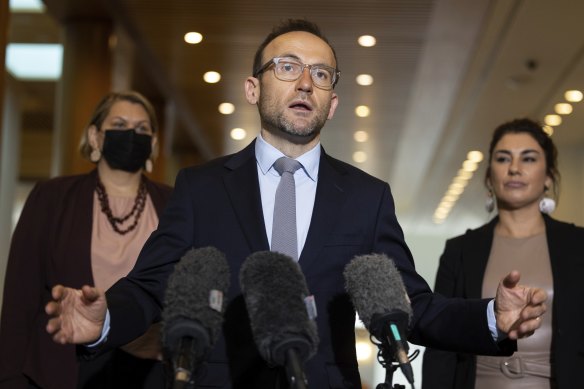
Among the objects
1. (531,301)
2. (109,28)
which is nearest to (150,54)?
(109,28)

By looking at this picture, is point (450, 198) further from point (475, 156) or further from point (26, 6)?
point (26, 6)

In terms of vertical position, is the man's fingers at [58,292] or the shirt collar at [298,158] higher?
the shirt collar at [298,158]

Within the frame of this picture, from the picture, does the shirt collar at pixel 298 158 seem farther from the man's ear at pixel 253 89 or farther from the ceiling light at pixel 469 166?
the ceiling light at pixel 469 166

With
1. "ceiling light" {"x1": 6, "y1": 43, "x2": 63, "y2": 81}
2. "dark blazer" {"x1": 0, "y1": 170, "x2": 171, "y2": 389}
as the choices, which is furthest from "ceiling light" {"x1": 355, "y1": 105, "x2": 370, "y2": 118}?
"dark blazer" {"x1": 0, "y1": 170, "x2": 171, "y2": 389}

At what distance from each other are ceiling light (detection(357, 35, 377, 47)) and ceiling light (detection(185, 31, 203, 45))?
1.62 m

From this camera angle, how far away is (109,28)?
9.84 meters

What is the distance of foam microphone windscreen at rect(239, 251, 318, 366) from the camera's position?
2004mm

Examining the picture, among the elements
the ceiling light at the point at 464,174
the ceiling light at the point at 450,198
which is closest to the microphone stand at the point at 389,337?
the ceiling light at the point at 464,174

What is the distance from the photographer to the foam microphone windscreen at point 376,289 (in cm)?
222

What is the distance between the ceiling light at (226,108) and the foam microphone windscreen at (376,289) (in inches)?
426

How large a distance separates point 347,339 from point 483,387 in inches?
71.5

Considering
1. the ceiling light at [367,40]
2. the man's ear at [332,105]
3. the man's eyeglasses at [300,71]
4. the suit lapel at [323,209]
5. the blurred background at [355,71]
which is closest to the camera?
the suit lapel at [323,209]

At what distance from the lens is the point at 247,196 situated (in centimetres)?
282

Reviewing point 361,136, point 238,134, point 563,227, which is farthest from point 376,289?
point 238,134
